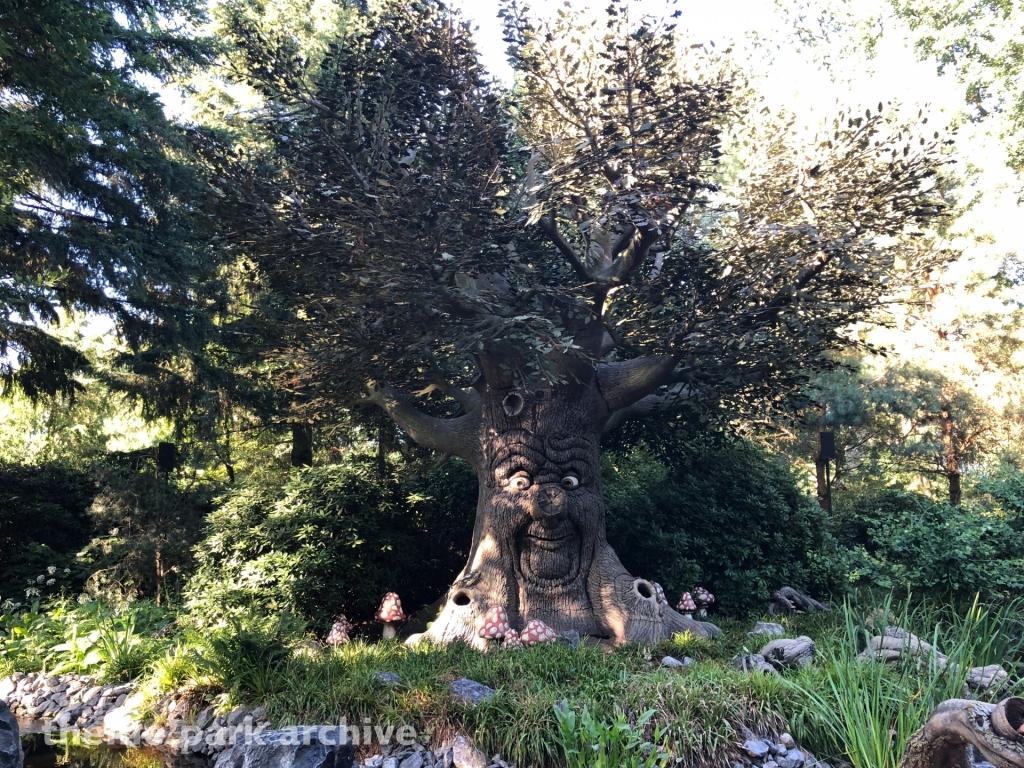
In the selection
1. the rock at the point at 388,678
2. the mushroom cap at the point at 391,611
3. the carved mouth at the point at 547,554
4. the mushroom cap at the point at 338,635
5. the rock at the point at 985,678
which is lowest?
the rock at the point at 985,678

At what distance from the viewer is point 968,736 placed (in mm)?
3162

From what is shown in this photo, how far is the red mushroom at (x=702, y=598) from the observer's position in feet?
25.7

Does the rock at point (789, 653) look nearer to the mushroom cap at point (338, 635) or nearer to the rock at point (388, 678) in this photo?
the rock at point (388, 678)

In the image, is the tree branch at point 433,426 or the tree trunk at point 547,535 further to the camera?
the tree branch at point 433,426

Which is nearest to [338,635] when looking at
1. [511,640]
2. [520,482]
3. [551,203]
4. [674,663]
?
[511,640]

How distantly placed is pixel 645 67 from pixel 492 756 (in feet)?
18.6

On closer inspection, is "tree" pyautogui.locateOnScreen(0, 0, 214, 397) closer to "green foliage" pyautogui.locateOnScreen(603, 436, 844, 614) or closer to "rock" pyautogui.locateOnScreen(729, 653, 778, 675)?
"green foliage" pyautogui.locateOnScreen(603, 436, 844, 614)

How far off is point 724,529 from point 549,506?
301 centimetres

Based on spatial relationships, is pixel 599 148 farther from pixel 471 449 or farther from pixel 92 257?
pixel 92 257

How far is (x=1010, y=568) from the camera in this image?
702 centimetres

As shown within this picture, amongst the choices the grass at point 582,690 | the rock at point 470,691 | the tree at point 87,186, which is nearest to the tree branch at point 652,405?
the grass at point 582,690

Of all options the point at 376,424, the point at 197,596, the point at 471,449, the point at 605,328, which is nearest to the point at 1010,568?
the point at 605,328

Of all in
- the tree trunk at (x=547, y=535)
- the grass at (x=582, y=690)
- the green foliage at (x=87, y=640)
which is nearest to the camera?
the grass at (x=582, y=690)

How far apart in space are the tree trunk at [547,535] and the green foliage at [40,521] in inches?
242
